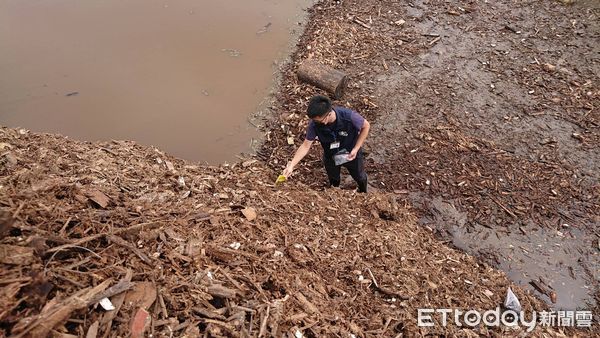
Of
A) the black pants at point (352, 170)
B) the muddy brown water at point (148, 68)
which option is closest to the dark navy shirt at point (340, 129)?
the black pants at point (352, 170)

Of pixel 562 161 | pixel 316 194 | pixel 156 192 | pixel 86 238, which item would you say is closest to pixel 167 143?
pixel 156 192

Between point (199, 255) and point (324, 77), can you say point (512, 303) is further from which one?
point (324, 77)

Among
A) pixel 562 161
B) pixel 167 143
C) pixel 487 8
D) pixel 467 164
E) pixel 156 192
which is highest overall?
pixel 487 8

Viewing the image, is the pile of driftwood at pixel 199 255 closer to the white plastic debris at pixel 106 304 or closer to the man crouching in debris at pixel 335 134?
the white plastic debris at pixel 106 304

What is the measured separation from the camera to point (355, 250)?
13.4 feet

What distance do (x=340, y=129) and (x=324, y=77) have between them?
243cm

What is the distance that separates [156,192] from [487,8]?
737 centimetres

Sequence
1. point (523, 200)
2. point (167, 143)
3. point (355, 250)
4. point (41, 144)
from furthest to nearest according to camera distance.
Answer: point (167, 143) → point (523, 200) → point (41, 144) → point (355, 250)

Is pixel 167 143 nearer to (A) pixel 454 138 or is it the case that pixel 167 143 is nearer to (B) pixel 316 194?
(B) pixel 316 194

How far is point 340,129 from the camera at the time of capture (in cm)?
444

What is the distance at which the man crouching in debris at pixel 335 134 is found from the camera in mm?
4004

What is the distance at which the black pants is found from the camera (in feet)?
15.9

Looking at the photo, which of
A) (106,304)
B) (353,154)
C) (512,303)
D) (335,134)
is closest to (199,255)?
(106,304)

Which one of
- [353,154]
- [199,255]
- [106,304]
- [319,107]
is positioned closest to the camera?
[106,304]
